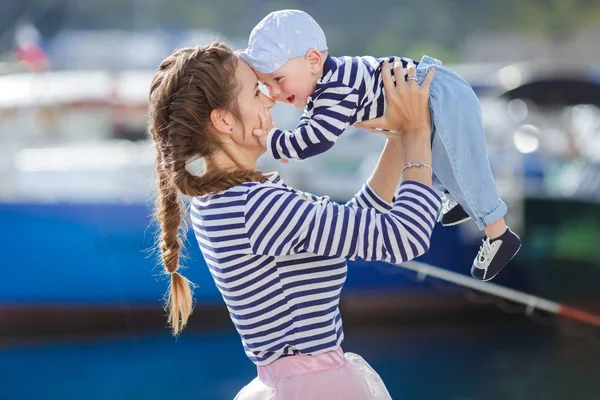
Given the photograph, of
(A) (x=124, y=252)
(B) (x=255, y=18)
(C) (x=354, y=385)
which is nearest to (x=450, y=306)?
(A) (x=124, y=252)

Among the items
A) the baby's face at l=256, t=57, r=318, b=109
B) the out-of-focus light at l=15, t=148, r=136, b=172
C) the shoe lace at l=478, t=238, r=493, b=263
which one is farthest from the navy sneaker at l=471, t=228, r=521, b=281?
the out-of-focus light at l=15, t=148, r=136, b=172

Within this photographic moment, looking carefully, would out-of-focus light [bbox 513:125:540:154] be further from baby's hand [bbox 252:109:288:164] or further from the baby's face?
baby's hand [bbox 252:109:288:164]

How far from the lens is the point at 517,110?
11344 mm

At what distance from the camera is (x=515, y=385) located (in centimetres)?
725

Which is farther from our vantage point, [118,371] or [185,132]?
[118,371]

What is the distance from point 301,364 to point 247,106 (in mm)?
469

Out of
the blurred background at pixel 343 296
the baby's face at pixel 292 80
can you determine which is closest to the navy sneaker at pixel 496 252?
the baby's face at pixel 292 80

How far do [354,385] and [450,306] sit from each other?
682 cm

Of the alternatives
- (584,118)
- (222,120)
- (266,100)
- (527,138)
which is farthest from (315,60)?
(584,118)

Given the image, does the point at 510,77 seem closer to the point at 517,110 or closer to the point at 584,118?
the point at 517,110

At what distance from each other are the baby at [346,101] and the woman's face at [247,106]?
57 millimetres

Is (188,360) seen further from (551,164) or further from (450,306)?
(551,164)

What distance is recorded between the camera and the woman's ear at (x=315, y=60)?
6.49ft

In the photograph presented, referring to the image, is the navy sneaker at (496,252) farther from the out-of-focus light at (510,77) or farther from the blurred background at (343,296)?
the out-of-focus light at (510,77)
